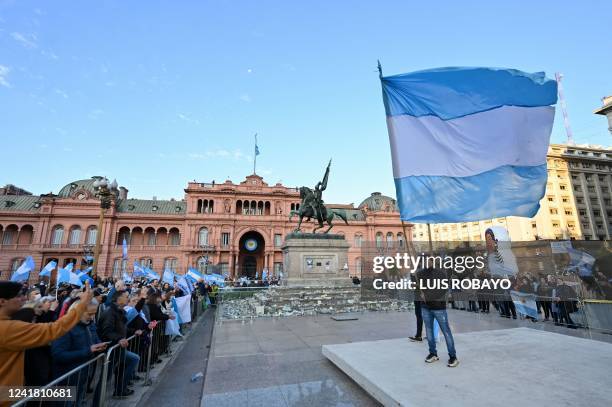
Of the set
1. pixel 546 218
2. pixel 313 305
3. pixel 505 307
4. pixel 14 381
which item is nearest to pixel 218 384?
pixel 14 381

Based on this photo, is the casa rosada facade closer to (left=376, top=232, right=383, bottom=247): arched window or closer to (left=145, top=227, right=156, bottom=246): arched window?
(left=145, top=227, right=156, bottom=246): arched window

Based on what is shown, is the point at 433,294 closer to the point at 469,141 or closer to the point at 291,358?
the point at 469,141

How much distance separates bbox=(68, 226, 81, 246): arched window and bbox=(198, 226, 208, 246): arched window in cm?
1676

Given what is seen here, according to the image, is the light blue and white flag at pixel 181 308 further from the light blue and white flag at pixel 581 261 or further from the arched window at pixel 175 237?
the arched window at pixel 175 237

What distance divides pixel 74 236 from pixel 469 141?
5304 centimetres

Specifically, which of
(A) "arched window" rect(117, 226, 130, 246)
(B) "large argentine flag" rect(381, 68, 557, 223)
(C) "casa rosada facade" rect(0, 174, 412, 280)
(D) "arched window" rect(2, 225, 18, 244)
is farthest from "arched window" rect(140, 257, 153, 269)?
(B) "large argentine flag" rect(381, 68, 557, 223)

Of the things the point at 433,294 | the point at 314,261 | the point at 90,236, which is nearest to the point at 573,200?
the point at 314,261

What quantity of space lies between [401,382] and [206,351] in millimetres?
5784

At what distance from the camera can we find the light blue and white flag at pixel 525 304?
10452 millimetres

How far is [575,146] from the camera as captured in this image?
2281 inches

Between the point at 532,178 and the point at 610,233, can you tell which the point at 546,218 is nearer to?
the point at 610,233

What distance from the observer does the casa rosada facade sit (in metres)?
41.9

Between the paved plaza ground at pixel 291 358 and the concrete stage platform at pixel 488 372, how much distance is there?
33cm

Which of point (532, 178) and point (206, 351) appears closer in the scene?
point (532, 178)
